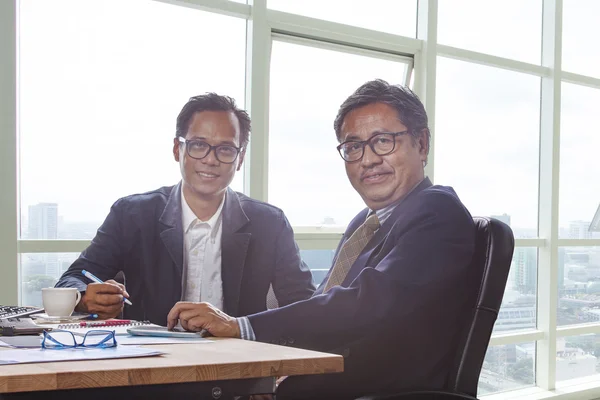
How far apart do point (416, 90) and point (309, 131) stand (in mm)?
823

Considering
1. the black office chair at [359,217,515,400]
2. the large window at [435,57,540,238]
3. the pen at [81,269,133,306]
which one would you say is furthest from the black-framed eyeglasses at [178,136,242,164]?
the large window at [435,57,540,238]

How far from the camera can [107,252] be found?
2.68 meters

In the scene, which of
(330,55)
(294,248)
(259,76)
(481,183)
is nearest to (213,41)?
(259,76)

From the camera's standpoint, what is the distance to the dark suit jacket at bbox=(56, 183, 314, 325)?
2.66 metres

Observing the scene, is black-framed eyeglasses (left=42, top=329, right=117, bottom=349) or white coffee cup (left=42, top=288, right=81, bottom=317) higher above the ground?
black-framed eyeglasses (left=42, top=329, right=117, bottom=349)

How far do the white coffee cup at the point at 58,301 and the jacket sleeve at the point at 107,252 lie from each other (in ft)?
1.35

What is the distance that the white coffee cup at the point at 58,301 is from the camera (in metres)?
2.14

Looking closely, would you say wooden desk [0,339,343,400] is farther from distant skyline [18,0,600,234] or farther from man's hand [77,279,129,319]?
distant skyline [18,0,600,234]

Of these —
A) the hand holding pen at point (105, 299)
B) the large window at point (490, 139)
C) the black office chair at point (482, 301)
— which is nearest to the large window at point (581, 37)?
the large window at point (490, 139)

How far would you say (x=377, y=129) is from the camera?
2232 mm

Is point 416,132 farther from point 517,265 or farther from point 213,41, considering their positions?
point 517,265

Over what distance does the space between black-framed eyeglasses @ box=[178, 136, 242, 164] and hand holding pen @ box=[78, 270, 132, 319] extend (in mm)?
676

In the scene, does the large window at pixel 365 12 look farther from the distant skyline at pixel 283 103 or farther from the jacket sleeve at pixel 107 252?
the jacket sleeve at pixel 107 252

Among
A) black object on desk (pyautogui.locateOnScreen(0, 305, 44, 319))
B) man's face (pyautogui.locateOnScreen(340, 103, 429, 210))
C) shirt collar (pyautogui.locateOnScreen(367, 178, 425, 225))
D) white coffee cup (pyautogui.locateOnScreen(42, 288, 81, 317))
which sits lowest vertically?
black object on desk (pyautogui.locateOnScreen(0, 305, 44, 319))
